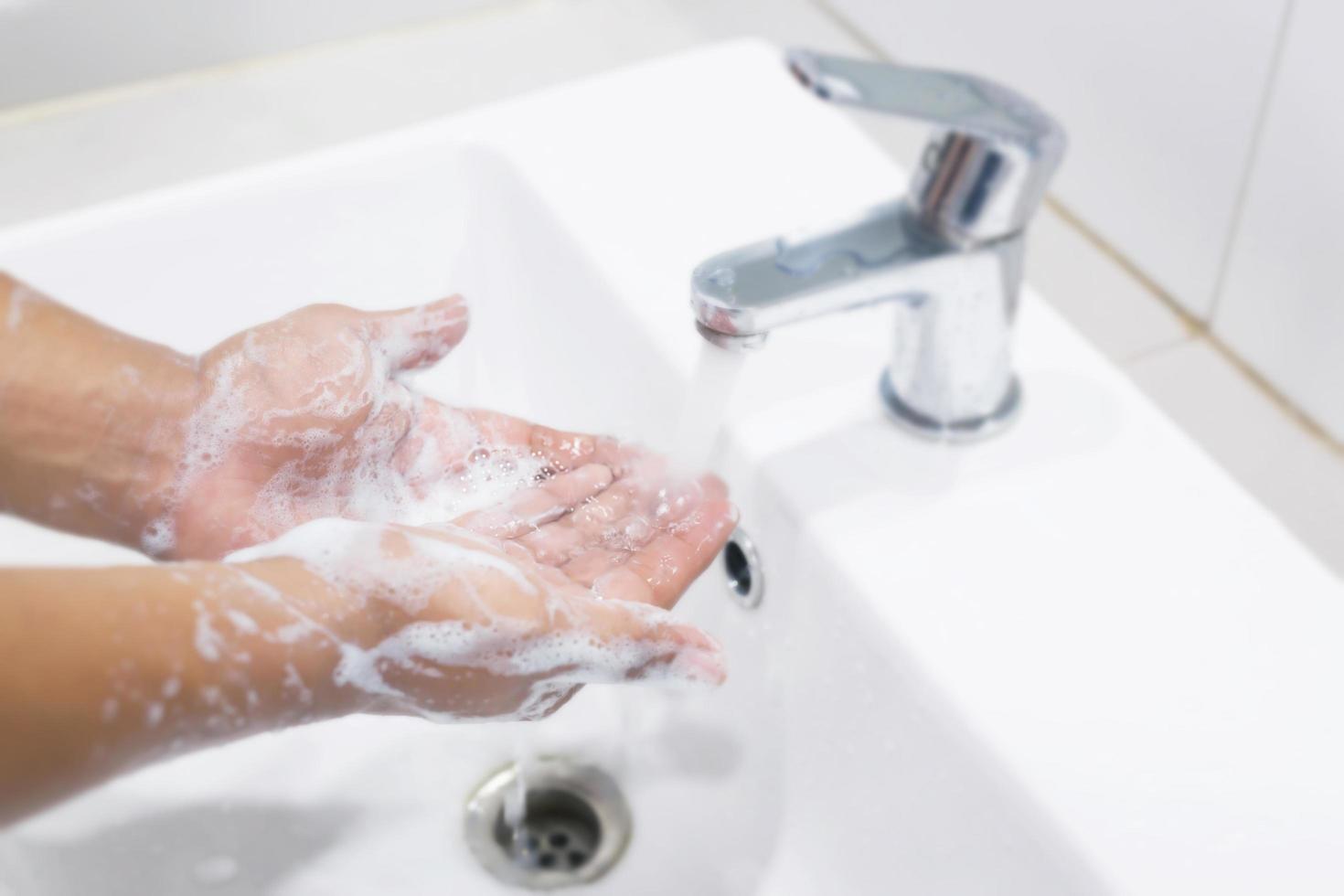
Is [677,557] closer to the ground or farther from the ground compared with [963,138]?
closer to the ground

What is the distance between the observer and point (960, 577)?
0.45 meters

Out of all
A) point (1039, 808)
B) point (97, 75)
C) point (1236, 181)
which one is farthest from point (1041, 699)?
point (97, 75)

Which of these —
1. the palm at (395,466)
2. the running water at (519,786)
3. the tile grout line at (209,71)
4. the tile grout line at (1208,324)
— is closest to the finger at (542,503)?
the palm at (395,466)

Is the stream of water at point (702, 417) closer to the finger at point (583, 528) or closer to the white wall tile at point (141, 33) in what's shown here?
the finger at point (583, 528)

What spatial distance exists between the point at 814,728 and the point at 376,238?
13.1 inches

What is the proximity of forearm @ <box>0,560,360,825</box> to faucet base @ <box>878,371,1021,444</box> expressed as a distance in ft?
0.77

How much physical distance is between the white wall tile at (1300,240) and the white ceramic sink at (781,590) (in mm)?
104

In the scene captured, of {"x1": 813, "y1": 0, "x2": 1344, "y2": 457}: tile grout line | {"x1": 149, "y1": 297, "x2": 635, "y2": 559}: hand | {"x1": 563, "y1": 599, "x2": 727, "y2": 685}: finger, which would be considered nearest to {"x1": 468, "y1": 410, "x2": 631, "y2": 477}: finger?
{"x1": 149, "y1": 297, "x2": 635, "y2": 559}: hand

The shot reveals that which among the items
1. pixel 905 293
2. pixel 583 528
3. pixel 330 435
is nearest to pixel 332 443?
pixel 330 435

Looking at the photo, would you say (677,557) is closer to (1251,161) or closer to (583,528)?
(583,528)

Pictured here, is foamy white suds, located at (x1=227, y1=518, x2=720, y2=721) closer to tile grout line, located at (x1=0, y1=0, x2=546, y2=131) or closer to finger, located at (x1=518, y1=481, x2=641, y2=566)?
finger, located at (x1=518, y1=481, x2=641, y2=566)

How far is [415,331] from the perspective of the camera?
520 millimetres

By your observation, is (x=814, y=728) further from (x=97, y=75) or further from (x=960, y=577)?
(x=97, y=75)

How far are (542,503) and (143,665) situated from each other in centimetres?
21
